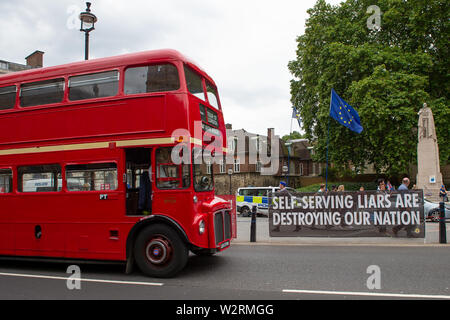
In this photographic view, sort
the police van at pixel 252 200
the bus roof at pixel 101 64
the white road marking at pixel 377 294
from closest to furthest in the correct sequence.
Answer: the white road marking at pixel 377 294 < the bus roof at pixel 101 64 < the police van at pixel 252 200

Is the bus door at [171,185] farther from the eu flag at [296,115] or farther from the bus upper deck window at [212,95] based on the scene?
the eu flag at [296,115]

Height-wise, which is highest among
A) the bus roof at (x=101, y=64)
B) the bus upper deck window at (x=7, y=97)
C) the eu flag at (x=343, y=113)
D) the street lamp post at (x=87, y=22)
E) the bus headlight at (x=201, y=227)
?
the street lamp post at (x=87, y=22)

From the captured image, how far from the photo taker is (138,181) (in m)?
7.30

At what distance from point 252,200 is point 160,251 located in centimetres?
2031

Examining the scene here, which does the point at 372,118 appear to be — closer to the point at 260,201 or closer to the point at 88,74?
the point at 260,201

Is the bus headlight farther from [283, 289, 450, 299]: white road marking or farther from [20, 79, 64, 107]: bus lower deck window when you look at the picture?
[20, 79, 64, 107]: bus lower deck window

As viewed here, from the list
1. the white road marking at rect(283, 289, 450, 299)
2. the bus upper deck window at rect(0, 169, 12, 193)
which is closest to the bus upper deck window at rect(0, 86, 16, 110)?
the bus upper deck window at rect(0, 169, 12, 193)

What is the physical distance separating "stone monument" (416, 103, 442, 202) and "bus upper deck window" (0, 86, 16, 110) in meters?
22.3

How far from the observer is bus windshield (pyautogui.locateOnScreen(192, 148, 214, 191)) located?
22.2 ft

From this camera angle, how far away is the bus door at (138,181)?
271 inches

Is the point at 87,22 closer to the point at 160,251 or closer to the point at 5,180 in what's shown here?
the point at 5,180

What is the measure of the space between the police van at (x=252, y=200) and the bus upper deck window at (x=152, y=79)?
19905 mm

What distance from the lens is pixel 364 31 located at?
86.9ft

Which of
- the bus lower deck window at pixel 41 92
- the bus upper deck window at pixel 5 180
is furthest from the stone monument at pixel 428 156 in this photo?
the bus upper deck window at pixel 5 180
